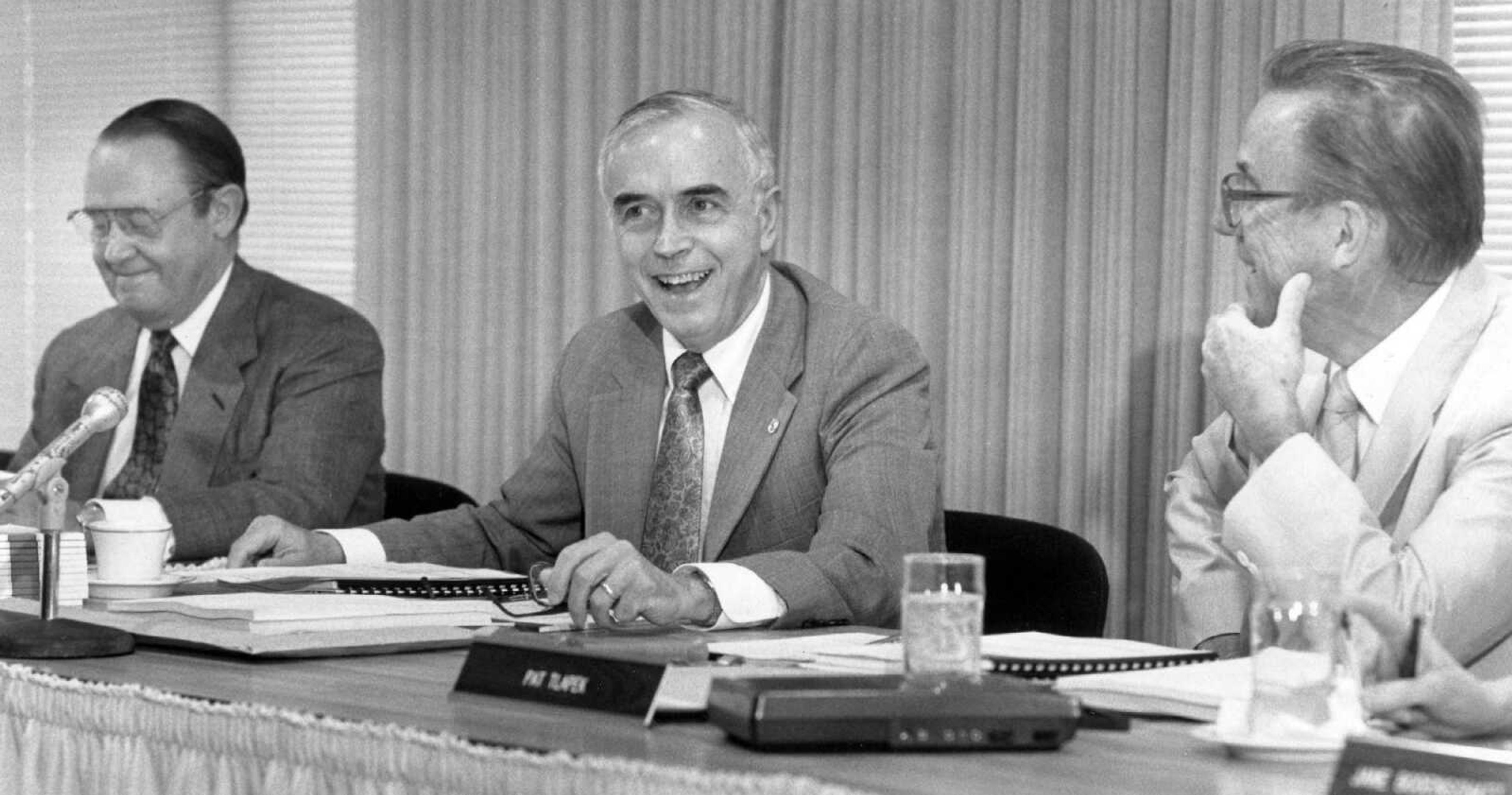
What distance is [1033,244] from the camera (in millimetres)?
3773

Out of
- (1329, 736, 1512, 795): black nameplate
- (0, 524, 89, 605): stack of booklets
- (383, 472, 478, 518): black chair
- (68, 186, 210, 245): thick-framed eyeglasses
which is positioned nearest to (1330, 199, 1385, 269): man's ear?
(1329, 736, 1512, 795): black nameplate

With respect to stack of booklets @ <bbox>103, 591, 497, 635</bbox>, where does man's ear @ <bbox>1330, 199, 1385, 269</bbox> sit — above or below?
above

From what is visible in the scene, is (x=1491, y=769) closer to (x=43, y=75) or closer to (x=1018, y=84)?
(x=1018, y=84)

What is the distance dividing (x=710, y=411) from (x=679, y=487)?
0.14 m

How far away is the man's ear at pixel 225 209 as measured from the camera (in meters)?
4.03

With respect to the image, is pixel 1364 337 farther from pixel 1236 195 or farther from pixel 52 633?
pixel 52 633

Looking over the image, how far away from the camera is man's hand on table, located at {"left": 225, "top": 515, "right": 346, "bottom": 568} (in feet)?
9.80

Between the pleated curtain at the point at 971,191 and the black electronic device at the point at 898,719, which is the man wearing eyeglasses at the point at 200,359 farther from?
the black electronic device at the point at 898,719

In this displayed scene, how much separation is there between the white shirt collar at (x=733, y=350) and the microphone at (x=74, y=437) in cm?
93

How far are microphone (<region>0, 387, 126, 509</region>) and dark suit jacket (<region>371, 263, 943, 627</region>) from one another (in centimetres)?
66

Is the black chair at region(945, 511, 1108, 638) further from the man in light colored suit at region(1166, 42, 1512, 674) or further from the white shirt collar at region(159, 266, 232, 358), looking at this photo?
the white shirt collar at region(159, 266, 232, 358)

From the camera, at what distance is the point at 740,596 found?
99.1 inches

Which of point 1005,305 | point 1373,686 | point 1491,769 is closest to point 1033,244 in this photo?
point 1005,305

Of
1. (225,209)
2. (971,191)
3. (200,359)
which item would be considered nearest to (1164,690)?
(971,191)
